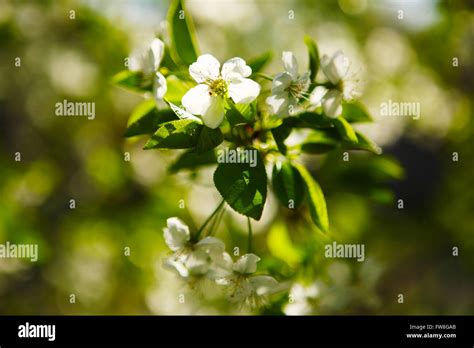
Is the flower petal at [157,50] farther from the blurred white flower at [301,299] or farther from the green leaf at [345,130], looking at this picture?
the blurred white flower at [301,299]

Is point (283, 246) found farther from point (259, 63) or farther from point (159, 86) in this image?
point (159, 86)

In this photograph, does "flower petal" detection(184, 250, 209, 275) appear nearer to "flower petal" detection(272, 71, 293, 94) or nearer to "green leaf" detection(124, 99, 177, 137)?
"green leaf" detection(124, 99, 177, 137)

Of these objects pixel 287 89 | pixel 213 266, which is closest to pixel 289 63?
pixel 287 89

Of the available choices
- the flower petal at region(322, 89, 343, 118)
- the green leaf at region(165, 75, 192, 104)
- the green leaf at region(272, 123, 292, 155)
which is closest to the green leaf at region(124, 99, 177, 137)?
the green leaf at region(165, 75, 192, 104)

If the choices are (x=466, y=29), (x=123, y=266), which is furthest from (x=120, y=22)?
(x=466, y=29)
